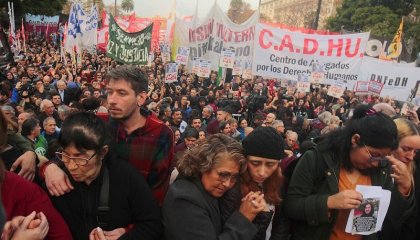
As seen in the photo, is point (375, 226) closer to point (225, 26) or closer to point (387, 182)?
point (387, 182)

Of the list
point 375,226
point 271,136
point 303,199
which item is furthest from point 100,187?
point 375,226

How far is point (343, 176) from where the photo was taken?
7.25ft

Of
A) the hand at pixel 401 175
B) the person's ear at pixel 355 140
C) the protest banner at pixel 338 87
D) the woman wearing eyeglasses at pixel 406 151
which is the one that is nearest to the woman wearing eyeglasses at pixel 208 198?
the person's ear at pixel 355 140

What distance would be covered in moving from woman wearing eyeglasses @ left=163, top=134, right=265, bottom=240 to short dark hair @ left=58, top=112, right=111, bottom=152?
42 centimetres

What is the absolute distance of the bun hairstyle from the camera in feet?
6.68

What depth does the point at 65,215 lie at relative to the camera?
1.89 m

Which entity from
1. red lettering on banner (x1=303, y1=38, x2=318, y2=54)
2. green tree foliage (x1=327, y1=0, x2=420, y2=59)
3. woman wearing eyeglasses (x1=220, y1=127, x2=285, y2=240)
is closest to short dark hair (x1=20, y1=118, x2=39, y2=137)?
Result: woman wearing eyeglasses (x1=220, y1=127, x2=285, y2=240)

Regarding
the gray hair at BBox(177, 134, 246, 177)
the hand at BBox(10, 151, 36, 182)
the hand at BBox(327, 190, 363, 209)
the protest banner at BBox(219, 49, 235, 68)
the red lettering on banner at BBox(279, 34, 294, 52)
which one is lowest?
the hand at BBox(327, 190, 363, 209)

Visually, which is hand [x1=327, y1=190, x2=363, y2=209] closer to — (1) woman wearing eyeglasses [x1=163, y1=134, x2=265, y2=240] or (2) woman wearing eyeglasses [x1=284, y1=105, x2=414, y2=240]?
(2) woman wearing eyeglasses [x1=284, y1=105, x2=414, y2=240]

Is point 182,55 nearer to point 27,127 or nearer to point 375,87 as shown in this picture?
point 375,87

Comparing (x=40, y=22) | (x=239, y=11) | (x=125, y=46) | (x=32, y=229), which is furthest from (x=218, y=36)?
(x=239, y=11)

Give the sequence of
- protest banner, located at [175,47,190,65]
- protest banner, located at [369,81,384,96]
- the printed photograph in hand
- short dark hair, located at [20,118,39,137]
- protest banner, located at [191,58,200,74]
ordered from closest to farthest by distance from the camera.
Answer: the printed photograph in hand
short dark hair, located at [20,118,39,137]
protest banner, located at [369,81,384,96]
protest banner, located at [191,58,200,74]
protest banner, located at [175,47,190,65]

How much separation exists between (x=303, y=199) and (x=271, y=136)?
422 millimetres

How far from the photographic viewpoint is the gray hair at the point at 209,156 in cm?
188
